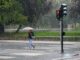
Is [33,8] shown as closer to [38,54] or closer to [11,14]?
[11,14]

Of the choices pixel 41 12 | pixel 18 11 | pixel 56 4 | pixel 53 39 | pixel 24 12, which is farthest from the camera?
pixel 56 4

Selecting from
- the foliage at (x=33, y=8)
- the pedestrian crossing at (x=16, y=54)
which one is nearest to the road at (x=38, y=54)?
the pedestrian crossing at (x=16, y=54)

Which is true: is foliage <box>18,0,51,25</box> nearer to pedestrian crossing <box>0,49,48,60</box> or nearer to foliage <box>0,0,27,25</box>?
foliage <box>0,0,27,25</box>

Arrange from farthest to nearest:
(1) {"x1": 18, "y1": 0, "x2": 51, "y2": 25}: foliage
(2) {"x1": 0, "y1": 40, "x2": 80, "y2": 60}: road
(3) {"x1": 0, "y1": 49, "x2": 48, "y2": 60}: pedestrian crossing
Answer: (1) {"x1": 18, "y1": 0, "x2": 51, "y2": 25}: foliage
(3) {"x1": 0, "y1": 49, "x2": 48, "y2": 60}: pedestrian crossing
(2) {"x1": 0, "y1": 40, "x2": 80, "y2": 60}: road

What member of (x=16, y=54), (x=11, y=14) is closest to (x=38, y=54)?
(x=16, y=54)

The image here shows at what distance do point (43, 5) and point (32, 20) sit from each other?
3468mm

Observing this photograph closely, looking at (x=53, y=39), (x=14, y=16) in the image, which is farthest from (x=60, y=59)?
(x=14, y=16)

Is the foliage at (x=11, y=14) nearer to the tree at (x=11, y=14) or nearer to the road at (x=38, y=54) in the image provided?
the tree at (x=11, y=14)

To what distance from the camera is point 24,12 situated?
2093 inches

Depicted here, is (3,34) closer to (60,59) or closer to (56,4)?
(56,4)

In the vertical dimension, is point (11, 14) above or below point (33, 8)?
below

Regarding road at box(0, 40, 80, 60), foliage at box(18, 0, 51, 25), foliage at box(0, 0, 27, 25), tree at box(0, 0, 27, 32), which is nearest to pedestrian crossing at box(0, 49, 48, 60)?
road at box(0, 40, 80, 60)

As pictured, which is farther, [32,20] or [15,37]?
[32,20]

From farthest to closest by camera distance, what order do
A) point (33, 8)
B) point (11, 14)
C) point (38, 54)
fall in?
point (33, 8) → point (11, 14) → point (38, 54)
